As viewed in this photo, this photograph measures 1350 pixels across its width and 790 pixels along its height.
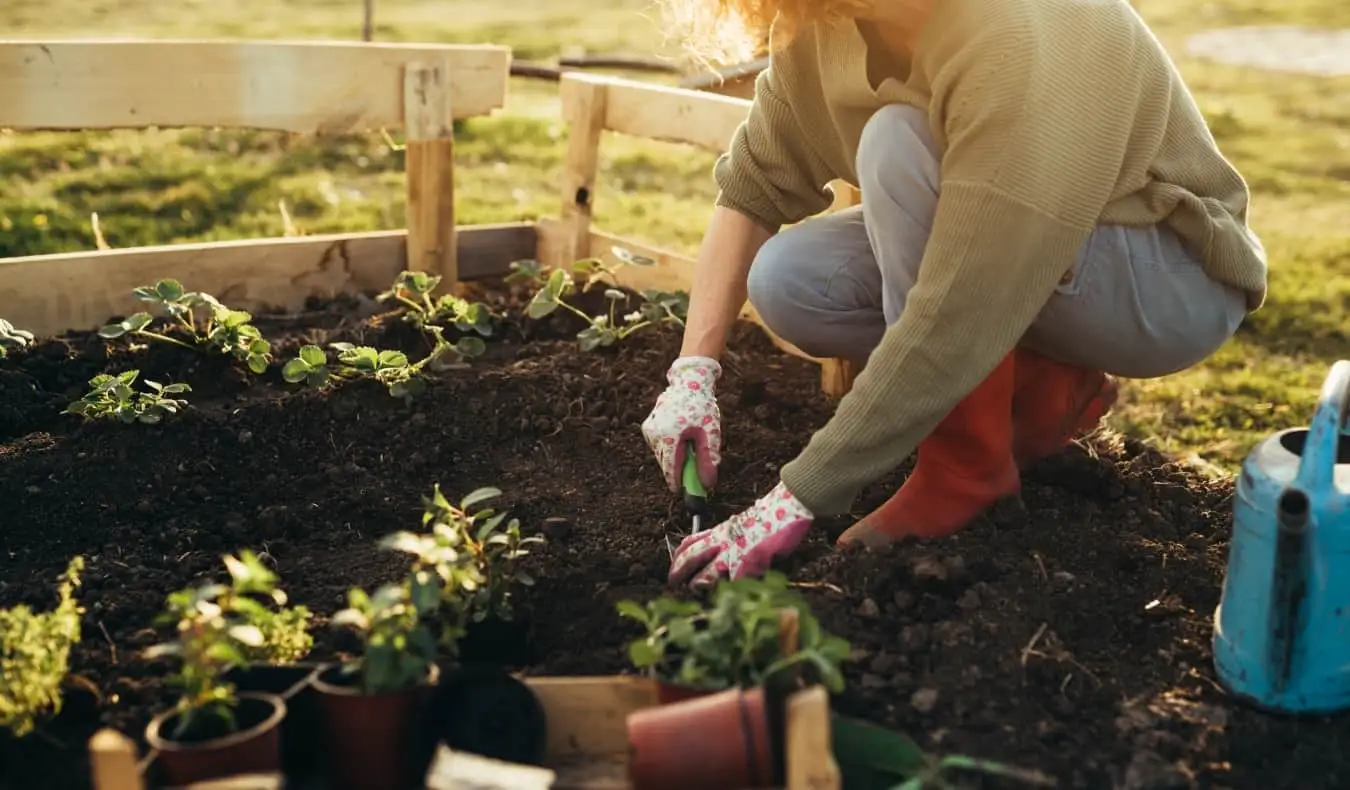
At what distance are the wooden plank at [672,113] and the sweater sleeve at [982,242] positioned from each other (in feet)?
4.17

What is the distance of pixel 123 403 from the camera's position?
2955mm

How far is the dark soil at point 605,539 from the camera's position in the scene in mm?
2080

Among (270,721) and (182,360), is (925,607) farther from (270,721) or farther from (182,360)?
(182,360)

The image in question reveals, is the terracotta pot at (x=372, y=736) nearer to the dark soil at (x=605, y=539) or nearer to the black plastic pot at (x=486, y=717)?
the black plastic pot at (x=486, y=717)

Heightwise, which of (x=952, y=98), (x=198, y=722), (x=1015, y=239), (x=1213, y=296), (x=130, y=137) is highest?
(x=952, y=98)

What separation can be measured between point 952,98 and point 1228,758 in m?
1.09

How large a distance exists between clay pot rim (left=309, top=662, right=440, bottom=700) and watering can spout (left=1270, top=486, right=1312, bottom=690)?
118 cm

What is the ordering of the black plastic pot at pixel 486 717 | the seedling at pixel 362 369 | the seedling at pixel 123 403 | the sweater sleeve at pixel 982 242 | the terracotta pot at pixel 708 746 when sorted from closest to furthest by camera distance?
the terracotta pot at pixel 708 746, the black plastic pot at pixel 486 717, the sweater sleeve at pixel 982 242, the seedling at pixel 123 403, the seedling at pixel 362 369

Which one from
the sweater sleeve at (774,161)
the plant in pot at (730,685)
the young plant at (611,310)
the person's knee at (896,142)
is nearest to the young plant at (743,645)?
the plant in pot at (730,685)

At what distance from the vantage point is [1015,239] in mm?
2252

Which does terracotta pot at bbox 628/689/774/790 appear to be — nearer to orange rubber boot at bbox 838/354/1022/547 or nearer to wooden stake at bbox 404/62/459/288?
orange rubber boot at bbox 838/354/1022/547

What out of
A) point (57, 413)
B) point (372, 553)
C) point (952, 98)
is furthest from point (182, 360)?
point (952, 98)

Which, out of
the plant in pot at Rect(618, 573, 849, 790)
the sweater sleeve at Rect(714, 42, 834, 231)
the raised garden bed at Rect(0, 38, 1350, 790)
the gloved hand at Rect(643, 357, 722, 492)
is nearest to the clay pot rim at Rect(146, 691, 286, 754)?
the raised garden bed at Rect(0, 38, 1350, 790)

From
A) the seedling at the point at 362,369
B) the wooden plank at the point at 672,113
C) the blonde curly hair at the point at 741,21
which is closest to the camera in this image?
the blonde curly hair at the point at 741,21
